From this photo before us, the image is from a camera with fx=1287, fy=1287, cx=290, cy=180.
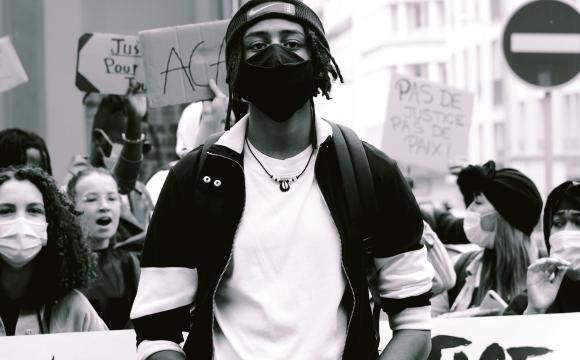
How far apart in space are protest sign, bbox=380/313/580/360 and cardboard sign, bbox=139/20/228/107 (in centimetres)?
194

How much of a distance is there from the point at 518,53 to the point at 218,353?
610cm

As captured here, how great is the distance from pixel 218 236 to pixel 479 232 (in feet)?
11.6

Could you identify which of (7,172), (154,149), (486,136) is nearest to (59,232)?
(7,172)

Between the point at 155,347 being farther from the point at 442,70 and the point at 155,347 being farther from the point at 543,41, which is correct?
the point at 442,70

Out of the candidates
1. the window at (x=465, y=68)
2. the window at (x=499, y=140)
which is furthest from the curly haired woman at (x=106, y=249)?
the window at (x=465, y=68)

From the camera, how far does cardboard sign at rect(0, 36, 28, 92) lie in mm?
6961

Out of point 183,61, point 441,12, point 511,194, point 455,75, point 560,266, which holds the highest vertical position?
point 183,61

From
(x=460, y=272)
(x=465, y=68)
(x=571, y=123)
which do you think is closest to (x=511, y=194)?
(x=460, y=272)

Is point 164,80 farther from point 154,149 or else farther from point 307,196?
point 154,149

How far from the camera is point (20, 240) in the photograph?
463 cm

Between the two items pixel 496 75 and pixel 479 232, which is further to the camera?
pixel 496 75

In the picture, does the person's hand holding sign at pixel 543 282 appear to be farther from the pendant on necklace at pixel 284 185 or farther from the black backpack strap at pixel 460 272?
the pendant on necklace at pixel 284 185

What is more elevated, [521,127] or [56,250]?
[56,250]

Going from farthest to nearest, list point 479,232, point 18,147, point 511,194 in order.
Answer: point 479,232
point 511,194
point 18,147
